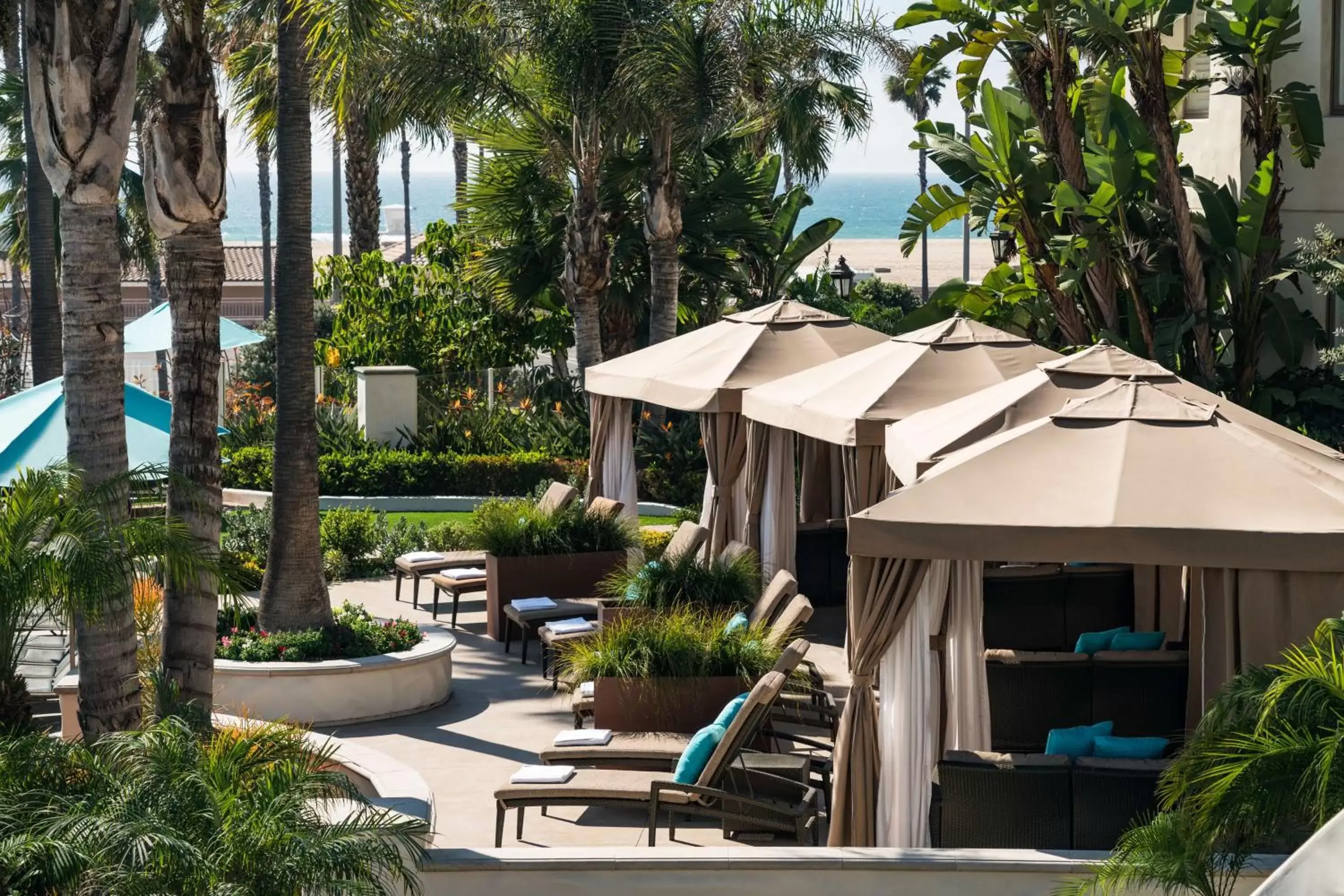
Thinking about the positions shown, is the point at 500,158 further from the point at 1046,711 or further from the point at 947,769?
the point at 947,769

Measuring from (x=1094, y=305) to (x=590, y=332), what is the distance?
8028 mm

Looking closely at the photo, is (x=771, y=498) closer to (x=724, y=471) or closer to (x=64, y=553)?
(x=724, y=471)

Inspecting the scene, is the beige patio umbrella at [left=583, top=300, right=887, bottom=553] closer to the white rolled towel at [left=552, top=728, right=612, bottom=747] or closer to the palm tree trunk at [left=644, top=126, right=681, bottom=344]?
the white rolled towel at [left=552, top=728, right=612, bottom=747]

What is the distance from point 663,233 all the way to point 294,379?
10.0m

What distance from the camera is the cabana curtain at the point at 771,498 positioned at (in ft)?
50.1

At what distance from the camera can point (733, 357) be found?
51.9ft

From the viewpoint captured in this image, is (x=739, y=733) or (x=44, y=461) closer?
(x=739, y=733)

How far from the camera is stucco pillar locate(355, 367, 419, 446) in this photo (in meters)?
24.9

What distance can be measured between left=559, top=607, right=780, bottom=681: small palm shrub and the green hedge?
12430 millimetres

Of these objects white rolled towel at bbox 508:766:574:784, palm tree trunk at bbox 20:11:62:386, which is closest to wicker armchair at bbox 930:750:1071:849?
white rolled towel at bbox 508:766:574:784

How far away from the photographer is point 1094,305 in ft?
59.3

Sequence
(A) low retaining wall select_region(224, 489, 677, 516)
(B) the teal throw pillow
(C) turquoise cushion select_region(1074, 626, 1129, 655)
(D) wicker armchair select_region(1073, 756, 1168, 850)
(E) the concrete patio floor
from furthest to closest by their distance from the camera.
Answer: (A) low retaining wall select_region(224, 489, 677, 516)
(B) the teal throw pillow
(C) turquoise cushion select_region(1074, 626, 1129, 655)
(E) the concrete patio floor
(D) wicker armchair select_region(1073, 756, 1168, 850)

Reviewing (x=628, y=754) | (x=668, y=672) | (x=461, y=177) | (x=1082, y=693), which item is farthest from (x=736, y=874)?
(x=461, y=177)

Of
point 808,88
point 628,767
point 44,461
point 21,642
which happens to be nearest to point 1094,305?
point 808,88
